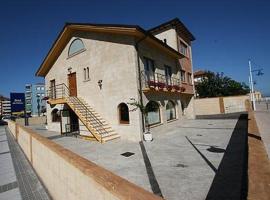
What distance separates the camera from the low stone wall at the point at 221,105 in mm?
32844

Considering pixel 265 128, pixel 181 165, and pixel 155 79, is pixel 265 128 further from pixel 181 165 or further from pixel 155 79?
pixel 181 165

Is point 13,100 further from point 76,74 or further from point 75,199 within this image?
point 75,199

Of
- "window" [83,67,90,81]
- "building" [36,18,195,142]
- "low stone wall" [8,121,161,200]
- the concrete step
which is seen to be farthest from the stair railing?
"low stone wall" [8,121,161,200]

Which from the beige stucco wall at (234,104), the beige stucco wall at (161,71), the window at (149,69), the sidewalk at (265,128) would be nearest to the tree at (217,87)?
the beige stucco wall at (234,104)

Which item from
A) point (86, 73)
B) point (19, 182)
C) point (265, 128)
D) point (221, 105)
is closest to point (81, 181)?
point (19, 182)

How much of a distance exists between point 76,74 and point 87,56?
2326mm

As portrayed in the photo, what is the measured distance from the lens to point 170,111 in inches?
722

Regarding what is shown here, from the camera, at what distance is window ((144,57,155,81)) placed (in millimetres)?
14722

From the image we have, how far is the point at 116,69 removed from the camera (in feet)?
46.5

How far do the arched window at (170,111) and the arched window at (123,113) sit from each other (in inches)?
198

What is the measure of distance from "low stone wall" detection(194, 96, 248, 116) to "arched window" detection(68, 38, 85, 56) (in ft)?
75.9

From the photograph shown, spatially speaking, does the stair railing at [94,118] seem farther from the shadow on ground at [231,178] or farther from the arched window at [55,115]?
the shadow on ground at [231,178]

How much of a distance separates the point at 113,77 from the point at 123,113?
2835 millimetres

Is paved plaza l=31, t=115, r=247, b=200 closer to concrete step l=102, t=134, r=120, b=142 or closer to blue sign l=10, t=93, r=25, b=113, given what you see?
concrete step l=102, t=134, r=120, b=142
